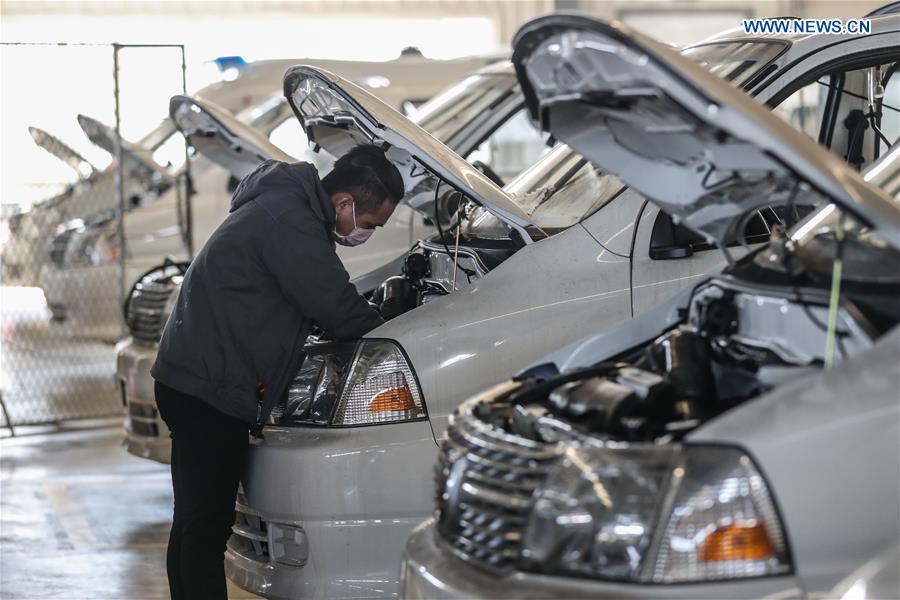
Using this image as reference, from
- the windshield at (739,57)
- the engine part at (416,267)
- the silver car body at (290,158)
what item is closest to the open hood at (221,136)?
the silver car body at (290,158)

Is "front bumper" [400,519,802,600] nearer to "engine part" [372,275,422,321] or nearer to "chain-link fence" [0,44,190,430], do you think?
"engine part" [372,275,422,321]

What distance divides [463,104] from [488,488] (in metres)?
5.43

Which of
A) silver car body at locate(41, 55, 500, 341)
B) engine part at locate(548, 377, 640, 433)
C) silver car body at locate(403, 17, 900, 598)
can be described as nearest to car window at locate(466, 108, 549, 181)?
silver car body at locate(41, 55, 500, 341)

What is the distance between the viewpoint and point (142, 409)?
23.0ft

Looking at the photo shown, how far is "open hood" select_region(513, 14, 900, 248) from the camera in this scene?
2916 millimetres

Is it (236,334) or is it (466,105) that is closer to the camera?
(236,334)

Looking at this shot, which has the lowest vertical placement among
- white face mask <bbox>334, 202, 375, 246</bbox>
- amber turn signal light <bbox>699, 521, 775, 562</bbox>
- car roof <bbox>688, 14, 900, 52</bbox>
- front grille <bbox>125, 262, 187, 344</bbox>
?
front grille <bbox>125, 262, 187, 344</bbox>

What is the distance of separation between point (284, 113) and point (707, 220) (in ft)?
25.1

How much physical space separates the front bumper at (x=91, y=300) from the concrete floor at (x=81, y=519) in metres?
1.63

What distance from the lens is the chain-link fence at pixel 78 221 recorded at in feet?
33.3

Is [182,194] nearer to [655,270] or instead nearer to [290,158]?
[290,158]

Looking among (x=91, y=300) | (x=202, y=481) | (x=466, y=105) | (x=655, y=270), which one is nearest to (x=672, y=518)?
(x=655, y=270)

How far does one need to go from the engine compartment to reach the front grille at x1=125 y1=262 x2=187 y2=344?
12.7 feet

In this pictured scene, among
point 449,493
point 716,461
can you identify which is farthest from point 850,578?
point 449,493
